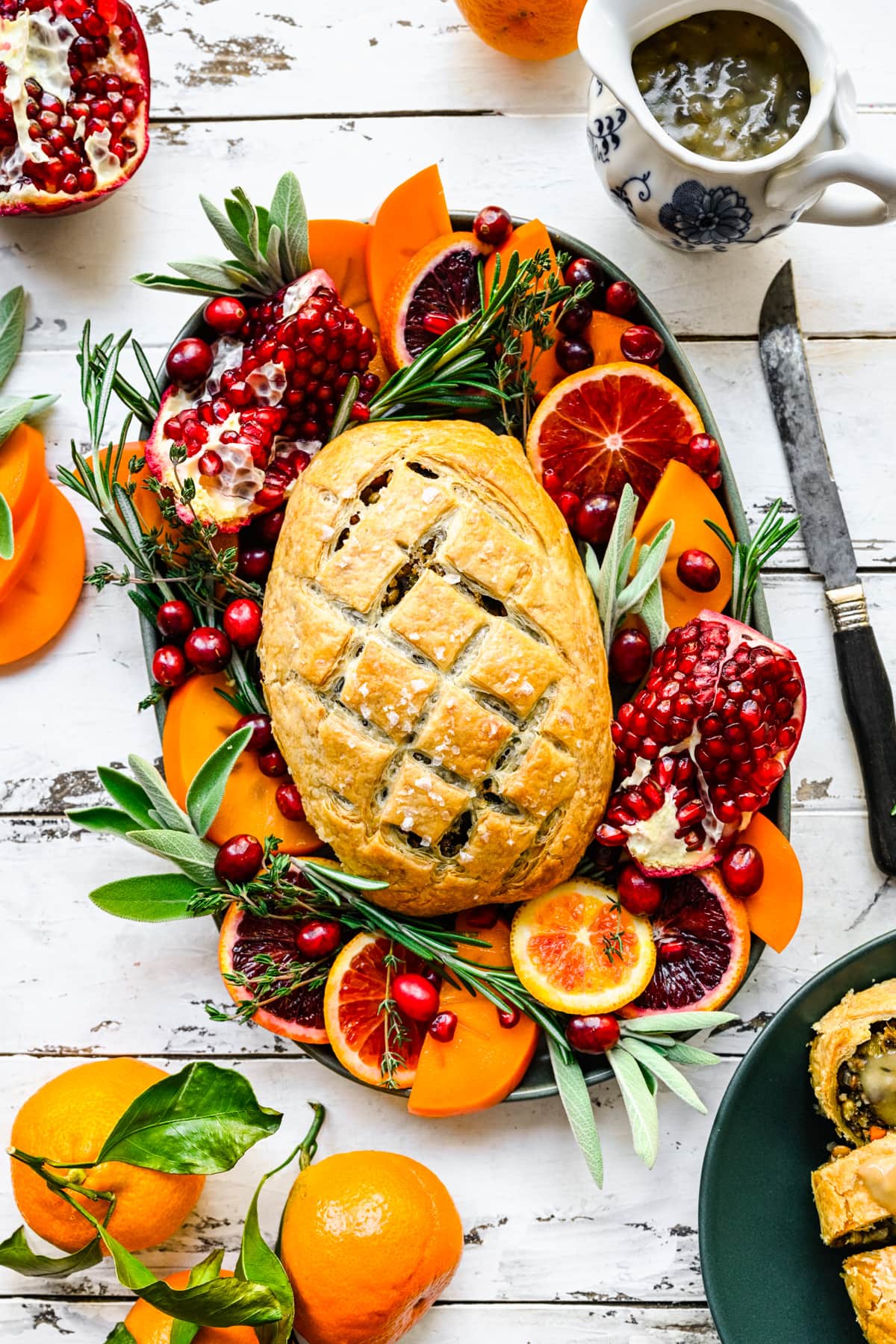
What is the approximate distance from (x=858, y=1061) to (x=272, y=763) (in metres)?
1.18

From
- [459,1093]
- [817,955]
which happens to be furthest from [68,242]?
[817,955]

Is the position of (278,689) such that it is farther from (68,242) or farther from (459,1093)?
(68,242)

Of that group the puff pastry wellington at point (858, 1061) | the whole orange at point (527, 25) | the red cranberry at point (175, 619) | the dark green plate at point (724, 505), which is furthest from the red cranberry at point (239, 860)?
the whole orange at point (527, 25)

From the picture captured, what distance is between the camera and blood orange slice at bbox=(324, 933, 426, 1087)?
2014mm

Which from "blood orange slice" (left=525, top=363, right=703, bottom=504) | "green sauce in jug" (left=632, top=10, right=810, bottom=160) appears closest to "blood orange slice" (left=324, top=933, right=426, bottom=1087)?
"blood orange slice" (left=525, top=363, right=703, bottom=504)

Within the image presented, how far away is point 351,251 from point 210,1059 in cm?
164

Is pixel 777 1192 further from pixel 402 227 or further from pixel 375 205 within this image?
pixel 375 205

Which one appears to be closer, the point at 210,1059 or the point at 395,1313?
the point at 395,1313

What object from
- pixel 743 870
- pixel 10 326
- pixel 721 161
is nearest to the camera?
pixel 721 161

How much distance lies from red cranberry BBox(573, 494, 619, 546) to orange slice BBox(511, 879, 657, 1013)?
0.65 meters

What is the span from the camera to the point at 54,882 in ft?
7.67

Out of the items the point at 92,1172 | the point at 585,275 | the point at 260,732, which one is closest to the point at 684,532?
the point at 585,275

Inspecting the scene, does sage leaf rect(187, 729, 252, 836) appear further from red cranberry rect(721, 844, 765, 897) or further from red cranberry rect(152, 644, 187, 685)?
red cranberry rect(721, 844, 765, 897)

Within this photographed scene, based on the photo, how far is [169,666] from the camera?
81.9 inches
